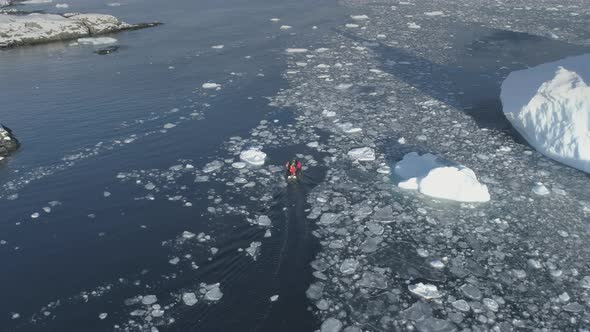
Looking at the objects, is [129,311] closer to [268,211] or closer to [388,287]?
[268,211]

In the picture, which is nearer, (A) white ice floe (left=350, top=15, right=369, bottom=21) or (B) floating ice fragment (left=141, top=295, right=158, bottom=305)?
(B) floating ice fragment (left=141, top=295, right=158, bottom=305)

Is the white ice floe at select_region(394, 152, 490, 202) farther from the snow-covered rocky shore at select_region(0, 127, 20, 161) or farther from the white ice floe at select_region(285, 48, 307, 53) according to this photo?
the white ice floe at select_region(285, 48, 307, 53)

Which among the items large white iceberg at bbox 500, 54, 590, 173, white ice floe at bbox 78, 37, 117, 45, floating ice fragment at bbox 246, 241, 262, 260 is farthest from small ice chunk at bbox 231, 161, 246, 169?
white ice floe at bbox 78, 37, 117, 45

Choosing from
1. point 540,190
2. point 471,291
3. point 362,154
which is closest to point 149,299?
point 471,291

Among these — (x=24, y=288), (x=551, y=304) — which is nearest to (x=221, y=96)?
(x=24, y=288)

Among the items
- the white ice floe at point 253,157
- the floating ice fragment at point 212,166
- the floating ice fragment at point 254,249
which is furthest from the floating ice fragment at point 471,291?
the floating ice fragment at point 212,166

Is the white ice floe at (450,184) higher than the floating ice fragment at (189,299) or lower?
higher

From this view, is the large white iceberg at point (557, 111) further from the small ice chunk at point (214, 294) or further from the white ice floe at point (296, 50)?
the white ice floe at point (296, 50)
